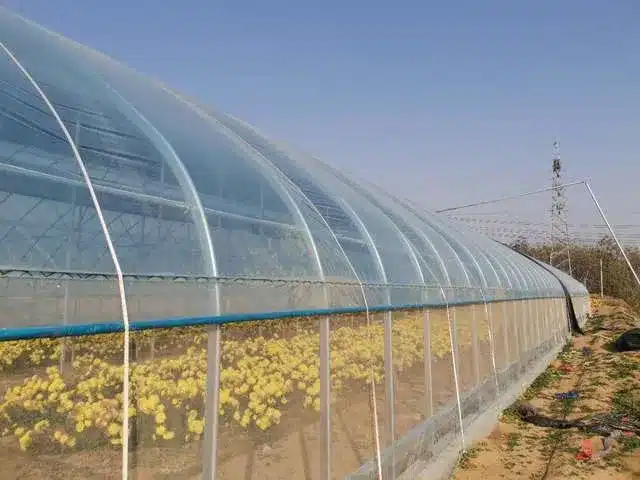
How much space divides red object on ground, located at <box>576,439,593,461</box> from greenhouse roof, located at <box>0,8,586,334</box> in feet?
11.9

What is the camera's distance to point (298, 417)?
5039 mm

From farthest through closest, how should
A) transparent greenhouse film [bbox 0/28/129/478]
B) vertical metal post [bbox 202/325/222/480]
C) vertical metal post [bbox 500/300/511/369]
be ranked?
vertical metal post [bbox 500/300/511/369] → vertical metal post [bbox 202/325/222/480] → transparent greenhouse film [bbox 0/28/129/478]

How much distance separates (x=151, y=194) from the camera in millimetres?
3963

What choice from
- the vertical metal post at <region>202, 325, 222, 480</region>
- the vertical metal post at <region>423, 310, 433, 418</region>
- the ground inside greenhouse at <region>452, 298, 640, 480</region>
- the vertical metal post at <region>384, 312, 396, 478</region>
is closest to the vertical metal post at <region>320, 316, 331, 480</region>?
the vertical metal post at <region>384, 312, 396, 478</region>

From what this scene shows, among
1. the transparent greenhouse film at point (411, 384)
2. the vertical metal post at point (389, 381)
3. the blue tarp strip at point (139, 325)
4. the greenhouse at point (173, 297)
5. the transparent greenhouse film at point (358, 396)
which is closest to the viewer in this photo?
the blue tarp strip at point (139, 325)

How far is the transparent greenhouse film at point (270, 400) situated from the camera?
432 cm

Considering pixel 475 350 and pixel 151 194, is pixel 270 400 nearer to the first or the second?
pixel 151 194

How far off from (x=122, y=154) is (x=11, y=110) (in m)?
0.79

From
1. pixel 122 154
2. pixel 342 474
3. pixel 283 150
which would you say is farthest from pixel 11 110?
pixel 283 150

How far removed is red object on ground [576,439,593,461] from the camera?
814cm

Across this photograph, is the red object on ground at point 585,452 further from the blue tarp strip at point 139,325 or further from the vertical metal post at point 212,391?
the vertical metal post at point 212,391

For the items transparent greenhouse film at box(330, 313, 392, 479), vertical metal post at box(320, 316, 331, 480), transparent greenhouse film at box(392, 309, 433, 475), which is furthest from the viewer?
transparent greenhouse film at box(392, 309, 433, 475)

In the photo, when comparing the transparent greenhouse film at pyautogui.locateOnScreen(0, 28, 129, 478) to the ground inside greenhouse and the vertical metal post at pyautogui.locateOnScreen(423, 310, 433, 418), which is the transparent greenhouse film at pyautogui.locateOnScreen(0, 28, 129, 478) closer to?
the vertical metal post at pyautogui.locateOnScreen(423, 310, 433, 418)

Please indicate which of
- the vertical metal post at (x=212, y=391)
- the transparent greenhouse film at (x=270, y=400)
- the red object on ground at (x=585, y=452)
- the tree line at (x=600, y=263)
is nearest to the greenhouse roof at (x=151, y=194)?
the vertical metal post at (x=212, y=391)
